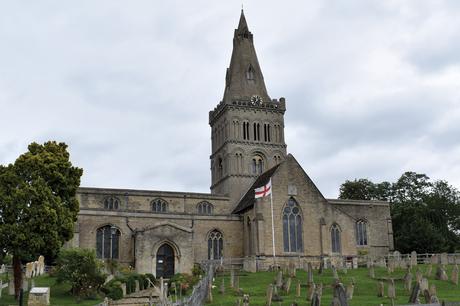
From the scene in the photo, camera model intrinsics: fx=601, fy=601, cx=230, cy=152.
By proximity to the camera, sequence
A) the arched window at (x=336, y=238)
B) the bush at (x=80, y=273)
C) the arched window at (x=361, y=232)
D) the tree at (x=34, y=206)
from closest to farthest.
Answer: the tree at (x=34, y=206) < the bush at (x=80, y=273) < the arched window at (x=336, y=238) < the arched window at (x=361, y=232)

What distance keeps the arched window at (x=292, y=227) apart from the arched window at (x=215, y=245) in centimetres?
613

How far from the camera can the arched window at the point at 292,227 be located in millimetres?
55372

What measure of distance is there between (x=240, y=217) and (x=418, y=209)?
28700 millimetres

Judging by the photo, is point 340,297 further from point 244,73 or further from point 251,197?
point 244,73

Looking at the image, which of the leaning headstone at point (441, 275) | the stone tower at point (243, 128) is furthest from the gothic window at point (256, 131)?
the leaning headstone at point (441, 275)

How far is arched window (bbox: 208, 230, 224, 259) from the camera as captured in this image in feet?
184

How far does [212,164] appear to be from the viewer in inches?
3061

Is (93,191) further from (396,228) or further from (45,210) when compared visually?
(396,228)

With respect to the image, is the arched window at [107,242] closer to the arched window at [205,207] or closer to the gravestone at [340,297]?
the arched window at [205,207]

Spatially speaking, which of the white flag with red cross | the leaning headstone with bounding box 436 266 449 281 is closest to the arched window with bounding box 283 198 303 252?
the white flag with red cross

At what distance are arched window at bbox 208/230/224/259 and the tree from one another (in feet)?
68.1

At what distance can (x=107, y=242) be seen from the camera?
2072 inches

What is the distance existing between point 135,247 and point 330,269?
1612 cm

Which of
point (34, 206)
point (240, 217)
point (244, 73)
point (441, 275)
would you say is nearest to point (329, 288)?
point (441, 275)
